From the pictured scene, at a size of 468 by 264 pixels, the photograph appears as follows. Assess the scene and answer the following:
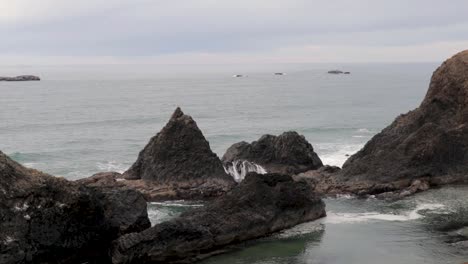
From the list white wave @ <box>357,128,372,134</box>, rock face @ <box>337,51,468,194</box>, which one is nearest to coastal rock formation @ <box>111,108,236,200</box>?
rock face @ <box>337,51,468,194</box>

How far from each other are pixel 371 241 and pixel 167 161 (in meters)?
19.4

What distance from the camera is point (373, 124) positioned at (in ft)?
327

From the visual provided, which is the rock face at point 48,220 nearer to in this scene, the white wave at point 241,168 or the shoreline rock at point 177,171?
the shoreline rock at point 177,171

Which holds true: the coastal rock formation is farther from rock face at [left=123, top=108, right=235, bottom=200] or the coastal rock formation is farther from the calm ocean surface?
the calm ocean surface

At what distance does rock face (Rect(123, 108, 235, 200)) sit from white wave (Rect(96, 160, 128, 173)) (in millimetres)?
13561

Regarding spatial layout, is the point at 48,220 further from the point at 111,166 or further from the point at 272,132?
the point at 272,132

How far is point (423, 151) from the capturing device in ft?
151

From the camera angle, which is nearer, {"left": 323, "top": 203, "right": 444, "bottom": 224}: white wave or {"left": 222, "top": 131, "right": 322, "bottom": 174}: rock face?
{"left": 323, "top": 203, "right": 444, "bottom": 224}: white wave

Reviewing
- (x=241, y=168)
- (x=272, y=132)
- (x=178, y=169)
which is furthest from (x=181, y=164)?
(x=272, y=132)

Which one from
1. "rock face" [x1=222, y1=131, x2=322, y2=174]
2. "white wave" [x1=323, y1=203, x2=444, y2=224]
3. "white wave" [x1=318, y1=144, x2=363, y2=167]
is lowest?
"white wave" [x1=323, y1=203, x2=444, y2=224]

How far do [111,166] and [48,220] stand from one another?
119 ft

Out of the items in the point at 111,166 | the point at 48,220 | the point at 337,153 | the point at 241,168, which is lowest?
the point at 111,166

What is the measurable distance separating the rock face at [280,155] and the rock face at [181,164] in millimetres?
4254

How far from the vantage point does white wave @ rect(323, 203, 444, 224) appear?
37312 millimetres
